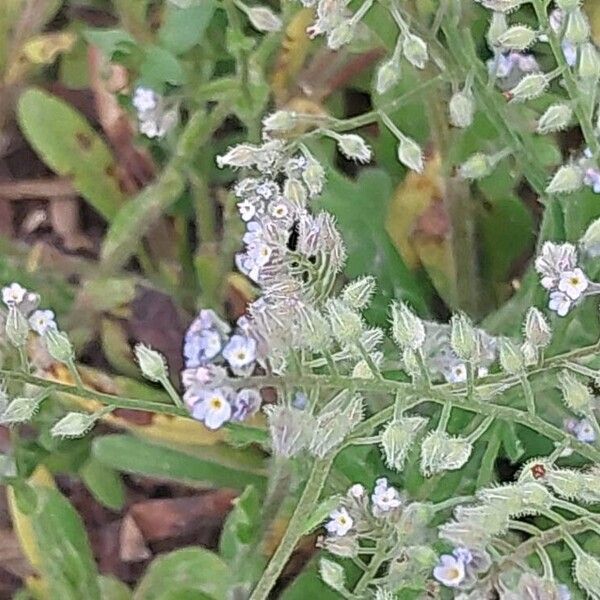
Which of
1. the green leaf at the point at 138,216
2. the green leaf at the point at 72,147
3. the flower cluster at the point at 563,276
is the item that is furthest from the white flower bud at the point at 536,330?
the green leaf at the point at 72,147

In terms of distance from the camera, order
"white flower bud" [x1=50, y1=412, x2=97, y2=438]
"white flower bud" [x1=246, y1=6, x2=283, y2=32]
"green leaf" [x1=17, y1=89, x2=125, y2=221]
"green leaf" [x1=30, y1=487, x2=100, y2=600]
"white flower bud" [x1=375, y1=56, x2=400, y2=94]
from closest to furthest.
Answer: "white flower bud" [x1=50, y1=412, x2=97, y2=438], "white flower bud" [x1=375, y1=56, x2=400, y2=94], "white flower bud" [x1=246, y1=6, x2=283, y2=32], "green leaf" [x1=30, y1=487, x2=100, y2=600], "green leaf" [x1=17, y1=89, x2=125, y2=221]

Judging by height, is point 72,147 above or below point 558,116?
below

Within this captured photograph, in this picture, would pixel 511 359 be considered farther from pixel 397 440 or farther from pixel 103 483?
pixel 103 483

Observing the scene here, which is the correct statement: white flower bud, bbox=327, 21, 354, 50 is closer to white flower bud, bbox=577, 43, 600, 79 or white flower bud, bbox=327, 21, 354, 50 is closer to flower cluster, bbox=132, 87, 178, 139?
white flower bud, bbox=577, 43, 600, 79

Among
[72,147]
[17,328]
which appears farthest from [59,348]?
[72,147]

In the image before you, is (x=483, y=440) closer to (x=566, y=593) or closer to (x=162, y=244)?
(x=566, y=593)

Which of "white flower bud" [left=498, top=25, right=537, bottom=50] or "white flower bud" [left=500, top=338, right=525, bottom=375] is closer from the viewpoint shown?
"white flower bud" [left=500, top=338, right=525, bottom=375]

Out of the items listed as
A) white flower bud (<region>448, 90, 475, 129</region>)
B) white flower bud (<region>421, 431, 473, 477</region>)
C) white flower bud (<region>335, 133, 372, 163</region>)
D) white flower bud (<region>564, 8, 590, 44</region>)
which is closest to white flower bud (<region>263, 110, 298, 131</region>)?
white flower bud (<region>335, 133, 372, 163</region>)
